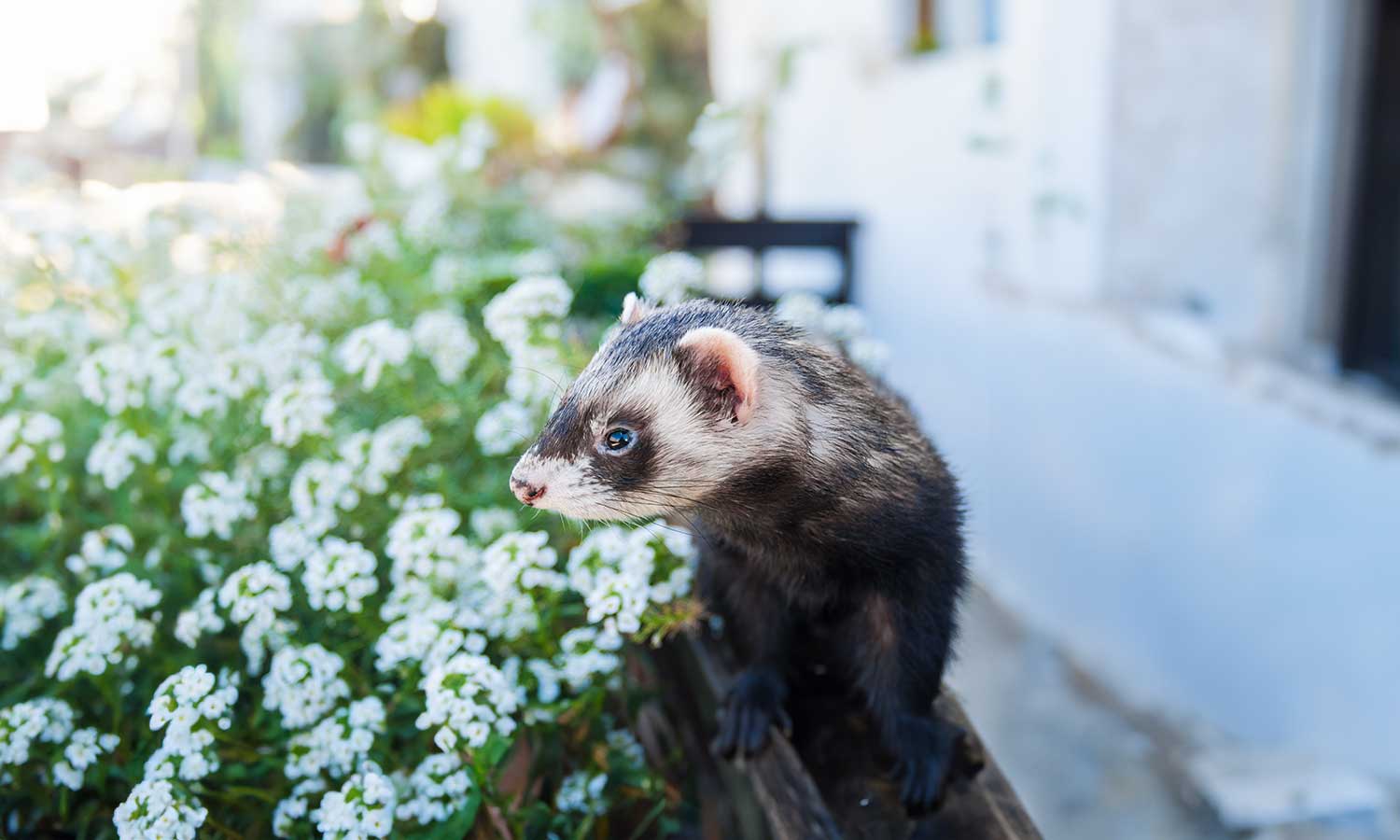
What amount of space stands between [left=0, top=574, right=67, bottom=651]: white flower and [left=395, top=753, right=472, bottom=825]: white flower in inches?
32.2

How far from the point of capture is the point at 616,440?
151 cm

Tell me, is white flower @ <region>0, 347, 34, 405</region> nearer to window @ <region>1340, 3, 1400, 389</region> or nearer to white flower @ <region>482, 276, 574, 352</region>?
white flower @ <region>482, 276, 574, 352</region>

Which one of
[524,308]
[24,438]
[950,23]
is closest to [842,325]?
[524,308]

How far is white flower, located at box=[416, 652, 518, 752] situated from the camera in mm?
1439

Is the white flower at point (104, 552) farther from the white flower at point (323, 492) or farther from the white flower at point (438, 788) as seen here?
the white flower at point (438, 788)

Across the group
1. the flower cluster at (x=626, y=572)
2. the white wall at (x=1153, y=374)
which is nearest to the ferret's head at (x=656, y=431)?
the flower cluster at (x=626, y=572)

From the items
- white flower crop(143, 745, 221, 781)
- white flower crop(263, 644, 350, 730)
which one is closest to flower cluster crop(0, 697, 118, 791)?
white flower crop(143, 745, 221, 781)

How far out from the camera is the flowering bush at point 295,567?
1.58 m

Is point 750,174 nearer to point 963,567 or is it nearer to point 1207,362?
point 1207,362


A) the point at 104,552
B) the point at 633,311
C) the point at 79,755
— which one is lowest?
the point at 79,755

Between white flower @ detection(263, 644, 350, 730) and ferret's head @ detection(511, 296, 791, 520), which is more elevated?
ferret's head @ detection(511, 296, 791, 520)

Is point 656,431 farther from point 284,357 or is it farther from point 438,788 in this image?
point 284,357

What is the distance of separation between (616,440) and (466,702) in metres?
0.38

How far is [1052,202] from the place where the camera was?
407 cm
